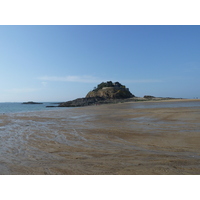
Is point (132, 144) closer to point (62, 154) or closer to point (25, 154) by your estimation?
point (62, 154)

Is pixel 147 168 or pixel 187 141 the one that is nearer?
pixel 147 168

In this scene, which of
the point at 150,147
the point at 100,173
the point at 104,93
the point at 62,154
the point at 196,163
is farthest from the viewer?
the point at 104,93

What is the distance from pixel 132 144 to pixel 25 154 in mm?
3949

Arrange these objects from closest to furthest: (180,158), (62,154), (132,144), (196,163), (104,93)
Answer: (196,163) < (180,158) < (62,154) < (132,144) < (104,93)

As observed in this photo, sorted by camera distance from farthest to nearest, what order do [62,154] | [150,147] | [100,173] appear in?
1. [150,147]
2. [62,154]
3. [100,173]

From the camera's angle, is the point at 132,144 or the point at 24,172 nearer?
the point at 24,172

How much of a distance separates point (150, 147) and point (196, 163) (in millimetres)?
1754

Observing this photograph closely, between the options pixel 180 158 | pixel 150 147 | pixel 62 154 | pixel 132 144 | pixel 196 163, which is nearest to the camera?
pixel 196 163

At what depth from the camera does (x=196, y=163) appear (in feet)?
14.3

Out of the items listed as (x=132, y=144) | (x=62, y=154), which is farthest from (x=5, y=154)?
(x=132, y=144)

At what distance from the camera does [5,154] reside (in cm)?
564

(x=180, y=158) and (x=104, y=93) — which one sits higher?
(x=104, y=93)

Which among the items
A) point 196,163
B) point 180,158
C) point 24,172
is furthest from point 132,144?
point 24,172

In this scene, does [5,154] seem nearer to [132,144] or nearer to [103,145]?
[103,145]
